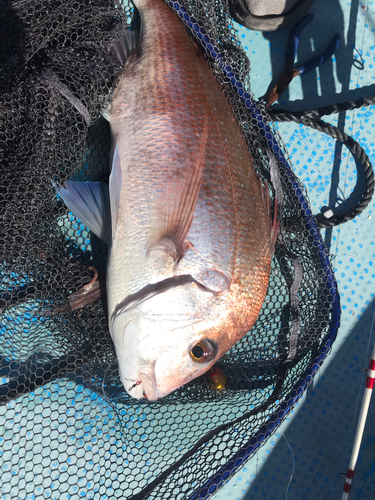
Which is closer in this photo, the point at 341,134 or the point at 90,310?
the point at 90,310

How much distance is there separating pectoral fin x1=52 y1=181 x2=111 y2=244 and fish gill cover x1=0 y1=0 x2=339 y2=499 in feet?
0.34

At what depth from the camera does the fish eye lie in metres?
1.38

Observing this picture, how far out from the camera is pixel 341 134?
2.04 metres

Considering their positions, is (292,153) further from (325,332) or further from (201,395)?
(201,395)

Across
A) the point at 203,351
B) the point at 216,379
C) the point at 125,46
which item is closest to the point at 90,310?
the point at 203,351

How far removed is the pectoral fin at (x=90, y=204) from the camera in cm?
154

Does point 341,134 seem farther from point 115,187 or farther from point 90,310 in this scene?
point 90,310

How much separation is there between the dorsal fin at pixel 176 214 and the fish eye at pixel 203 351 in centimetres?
35

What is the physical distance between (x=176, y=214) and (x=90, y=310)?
0.67 m

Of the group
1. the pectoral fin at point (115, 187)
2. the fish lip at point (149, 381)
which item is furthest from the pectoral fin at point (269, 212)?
the fish lip at point (149, 381)

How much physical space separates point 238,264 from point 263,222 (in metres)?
0.25

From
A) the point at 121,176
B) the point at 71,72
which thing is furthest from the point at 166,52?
the point at 121,176

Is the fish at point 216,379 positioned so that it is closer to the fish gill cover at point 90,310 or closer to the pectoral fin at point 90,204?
the fish gill cover at point 90,310

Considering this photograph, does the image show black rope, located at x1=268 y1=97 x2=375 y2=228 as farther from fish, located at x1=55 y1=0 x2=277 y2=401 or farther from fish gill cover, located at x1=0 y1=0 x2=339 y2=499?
fish, located at x1=55 y1=0 x2=277 y2=401
